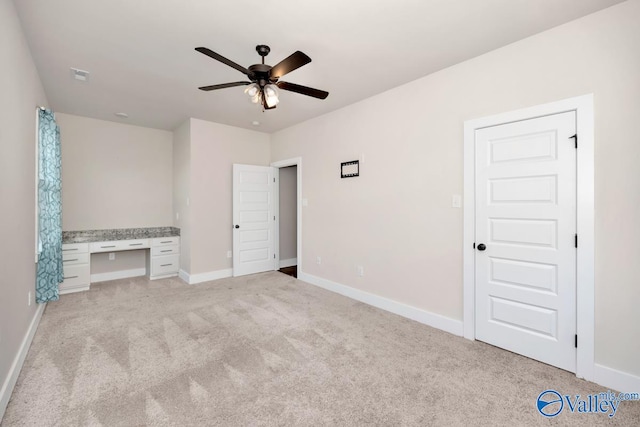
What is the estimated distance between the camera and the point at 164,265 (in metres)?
5.00

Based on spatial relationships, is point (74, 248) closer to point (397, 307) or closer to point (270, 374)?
point (270, 374)

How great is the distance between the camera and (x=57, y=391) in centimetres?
199

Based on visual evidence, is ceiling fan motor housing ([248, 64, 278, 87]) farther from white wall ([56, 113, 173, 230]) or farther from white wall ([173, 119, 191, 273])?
white wall ([56, 113, 173, 230])

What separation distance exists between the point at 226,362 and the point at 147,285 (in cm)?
300

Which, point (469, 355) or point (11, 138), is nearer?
point (11, 138)

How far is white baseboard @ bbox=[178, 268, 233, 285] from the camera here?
184 inches

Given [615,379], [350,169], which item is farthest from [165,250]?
[615,379]

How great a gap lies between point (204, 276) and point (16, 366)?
2699 mm

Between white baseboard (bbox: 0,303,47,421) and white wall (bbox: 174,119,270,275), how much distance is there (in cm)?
202

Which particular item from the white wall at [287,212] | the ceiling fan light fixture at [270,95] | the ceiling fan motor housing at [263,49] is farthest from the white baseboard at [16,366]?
the white wall at [287,212]

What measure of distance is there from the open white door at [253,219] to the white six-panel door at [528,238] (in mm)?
3727

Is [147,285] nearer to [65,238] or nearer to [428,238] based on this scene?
[65,238]

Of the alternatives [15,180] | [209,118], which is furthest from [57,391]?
[209,118]

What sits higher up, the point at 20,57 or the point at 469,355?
the point at 20,57
